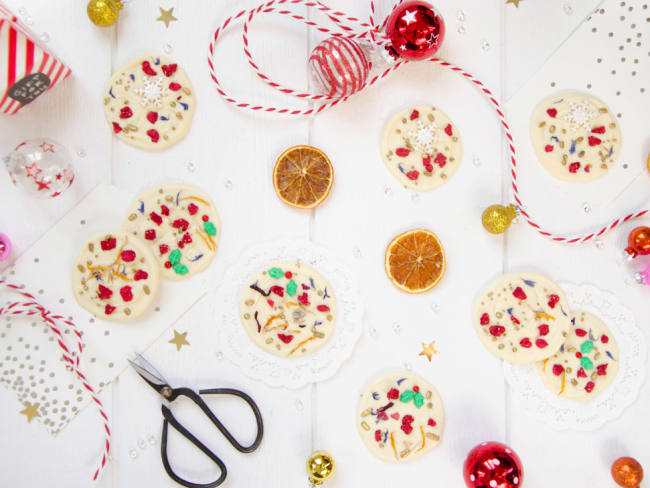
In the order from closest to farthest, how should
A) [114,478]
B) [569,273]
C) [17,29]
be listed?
[17,29] < [114,478] < [569,273]

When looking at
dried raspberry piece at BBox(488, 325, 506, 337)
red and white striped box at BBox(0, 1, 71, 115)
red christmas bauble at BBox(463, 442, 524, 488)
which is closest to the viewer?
red and white striped box at BBox(0, 1, 71, 115)

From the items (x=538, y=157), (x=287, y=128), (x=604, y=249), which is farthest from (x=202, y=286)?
(x=604, y=249)

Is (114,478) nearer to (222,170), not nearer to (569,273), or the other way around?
(222,170)

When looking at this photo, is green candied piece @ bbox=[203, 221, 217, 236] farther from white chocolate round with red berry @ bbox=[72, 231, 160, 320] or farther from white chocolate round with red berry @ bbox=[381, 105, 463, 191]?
white chocolate round with red berry @ bbox=[381, 105, 463, 191]

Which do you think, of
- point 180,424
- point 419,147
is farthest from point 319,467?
point 419,147

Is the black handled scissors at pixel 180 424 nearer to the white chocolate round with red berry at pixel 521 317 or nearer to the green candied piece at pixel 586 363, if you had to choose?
the white chocolate round with red berry at pixel 521 317

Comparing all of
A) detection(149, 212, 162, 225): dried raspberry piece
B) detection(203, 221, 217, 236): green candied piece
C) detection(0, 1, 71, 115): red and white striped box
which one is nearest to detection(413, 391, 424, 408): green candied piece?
detection(203, 221, 217, 236): green candied piece
